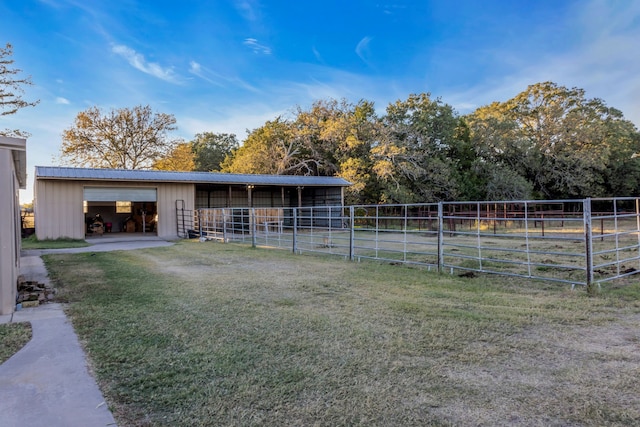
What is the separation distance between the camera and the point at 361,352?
2.85m

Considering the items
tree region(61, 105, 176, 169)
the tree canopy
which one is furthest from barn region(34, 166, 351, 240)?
tree region(61, 105, 176, 169)

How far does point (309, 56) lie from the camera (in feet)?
57.4

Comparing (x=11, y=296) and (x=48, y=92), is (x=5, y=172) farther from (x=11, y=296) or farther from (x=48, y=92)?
(x=48, y=92)

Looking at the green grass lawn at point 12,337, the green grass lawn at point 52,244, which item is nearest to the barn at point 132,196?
the green grass lawn at point 52,244

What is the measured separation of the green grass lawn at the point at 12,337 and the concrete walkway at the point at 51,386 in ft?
0.18

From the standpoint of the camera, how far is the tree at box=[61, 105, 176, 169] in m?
25.2

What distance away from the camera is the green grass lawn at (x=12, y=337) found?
2971 mm

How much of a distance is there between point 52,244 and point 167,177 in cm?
502

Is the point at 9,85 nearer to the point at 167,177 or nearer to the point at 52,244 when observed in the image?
the point at 167,177

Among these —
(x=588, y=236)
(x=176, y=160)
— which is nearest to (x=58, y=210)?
(x=176, y=160)

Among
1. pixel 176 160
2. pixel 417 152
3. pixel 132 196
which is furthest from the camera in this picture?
pixel 176 160

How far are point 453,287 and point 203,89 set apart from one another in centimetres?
1730

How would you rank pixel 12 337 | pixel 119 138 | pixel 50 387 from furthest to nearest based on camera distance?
pixel 119 138
pixel 12 337
pixel 50 387

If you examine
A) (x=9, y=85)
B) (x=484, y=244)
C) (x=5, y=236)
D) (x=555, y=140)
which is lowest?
(x=484, y=244)
